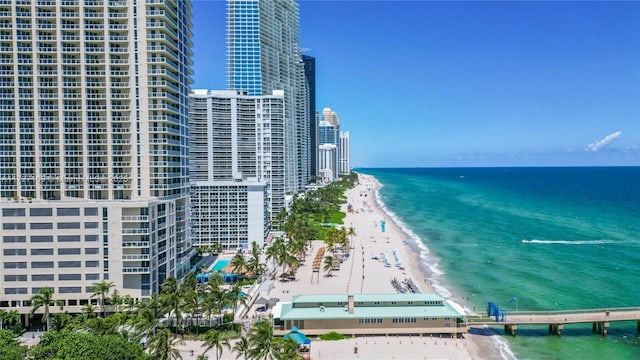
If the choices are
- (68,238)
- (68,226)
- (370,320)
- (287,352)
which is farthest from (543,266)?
(68,226)

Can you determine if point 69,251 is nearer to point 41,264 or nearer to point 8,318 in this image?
point 41,264

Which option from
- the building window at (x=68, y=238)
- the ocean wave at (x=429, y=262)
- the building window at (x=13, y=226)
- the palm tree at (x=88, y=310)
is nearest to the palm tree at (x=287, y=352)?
the palm tree at (x=88, y=310)

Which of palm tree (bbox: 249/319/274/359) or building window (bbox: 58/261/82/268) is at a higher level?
building window (bbox: 58/261/82/268)

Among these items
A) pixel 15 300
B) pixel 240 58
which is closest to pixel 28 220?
pixel 15 300

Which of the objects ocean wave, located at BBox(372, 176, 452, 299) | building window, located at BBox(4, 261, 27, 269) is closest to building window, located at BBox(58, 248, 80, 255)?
building window, located at BBox(4, 261, 27, 269)

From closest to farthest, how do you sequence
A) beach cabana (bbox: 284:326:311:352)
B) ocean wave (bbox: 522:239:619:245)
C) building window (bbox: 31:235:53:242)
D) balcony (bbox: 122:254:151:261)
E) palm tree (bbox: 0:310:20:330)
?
beach cabana (bbox: 284:326:311:352)
palm tree (bbox: 0:310:20:330)
building window (bbox: 31:235:53:242)
balcony (bbox: 122:254:151:261)
ocean wave (bbox: 522:239:619:245)

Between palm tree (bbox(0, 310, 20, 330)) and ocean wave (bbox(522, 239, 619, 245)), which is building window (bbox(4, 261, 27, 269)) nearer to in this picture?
palm tree (bbox(0, 310, 20, 330))

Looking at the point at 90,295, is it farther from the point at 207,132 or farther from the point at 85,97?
the point at 207,132
